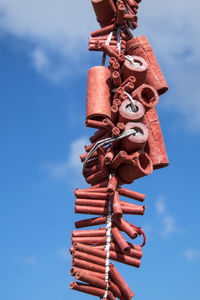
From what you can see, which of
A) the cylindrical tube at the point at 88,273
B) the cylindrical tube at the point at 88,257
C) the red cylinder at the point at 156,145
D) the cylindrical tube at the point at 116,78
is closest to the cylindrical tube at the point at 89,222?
the cylindrical tube at the point at 88,257

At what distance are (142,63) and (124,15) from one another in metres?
1.02

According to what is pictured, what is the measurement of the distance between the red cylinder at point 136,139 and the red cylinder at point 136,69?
0.84 metres

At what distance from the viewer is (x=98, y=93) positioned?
6.48 m

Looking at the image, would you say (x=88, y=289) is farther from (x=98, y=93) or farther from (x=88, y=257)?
(x=98, y=93)

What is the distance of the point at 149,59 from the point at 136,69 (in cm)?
54

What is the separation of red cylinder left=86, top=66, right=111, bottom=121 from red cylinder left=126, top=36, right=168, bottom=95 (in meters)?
0.57

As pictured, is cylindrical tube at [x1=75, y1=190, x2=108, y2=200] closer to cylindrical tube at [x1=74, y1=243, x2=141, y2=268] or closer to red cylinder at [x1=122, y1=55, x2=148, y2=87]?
cylindrical tube at [x1=74, y1=243, x2=141, y2=268]

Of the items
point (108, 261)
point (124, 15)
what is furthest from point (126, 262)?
point (124, 15)

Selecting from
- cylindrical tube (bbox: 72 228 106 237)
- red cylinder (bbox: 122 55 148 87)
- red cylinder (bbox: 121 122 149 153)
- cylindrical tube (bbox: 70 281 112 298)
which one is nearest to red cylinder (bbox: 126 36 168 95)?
red cylinder (bbox: 122 55 148 87)

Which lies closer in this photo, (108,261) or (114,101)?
(108,261)

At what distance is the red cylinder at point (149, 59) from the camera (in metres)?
6.82

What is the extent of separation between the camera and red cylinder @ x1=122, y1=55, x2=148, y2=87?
258 inches

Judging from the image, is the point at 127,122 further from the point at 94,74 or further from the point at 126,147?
the point at 94,74

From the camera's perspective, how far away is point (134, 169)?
5.86 meters
